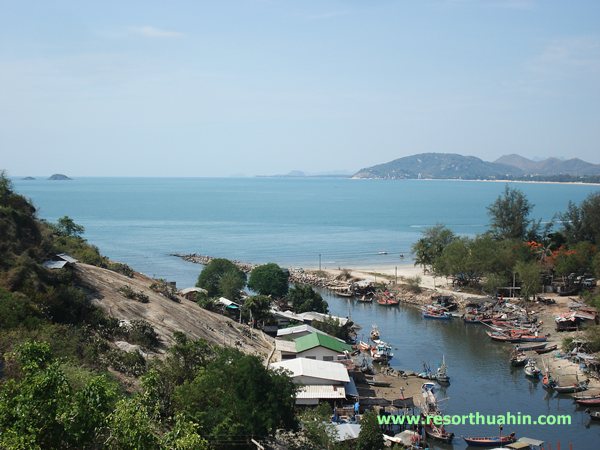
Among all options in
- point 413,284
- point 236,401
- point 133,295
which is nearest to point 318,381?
point 236,401

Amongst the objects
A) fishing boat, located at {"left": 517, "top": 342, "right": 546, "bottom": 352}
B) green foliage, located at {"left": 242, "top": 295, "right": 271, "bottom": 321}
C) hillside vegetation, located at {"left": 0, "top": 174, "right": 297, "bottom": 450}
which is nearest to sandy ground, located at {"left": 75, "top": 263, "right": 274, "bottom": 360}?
hillside vegetation, located at {"left": 0, "top": 174, "right": 297, "bottom": 450}

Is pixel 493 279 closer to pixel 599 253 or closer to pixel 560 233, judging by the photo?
pixel 599 253

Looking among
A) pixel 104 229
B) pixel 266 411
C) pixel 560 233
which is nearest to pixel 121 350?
Answer: pixel 266 411

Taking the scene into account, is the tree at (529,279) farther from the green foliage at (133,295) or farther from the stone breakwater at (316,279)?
the green foliage at (133,295)

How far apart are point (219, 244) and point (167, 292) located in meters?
54.7

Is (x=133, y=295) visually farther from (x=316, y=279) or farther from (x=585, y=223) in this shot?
(x=585, y=223)

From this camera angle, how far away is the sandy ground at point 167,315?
30078 mm

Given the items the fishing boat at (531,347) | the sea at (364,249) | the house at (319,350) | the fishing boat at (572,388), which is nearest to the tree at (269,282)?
the sea at (364,249)

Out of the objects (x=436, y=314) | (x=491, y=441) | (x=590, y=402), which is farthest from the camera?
(x=436, y=314)

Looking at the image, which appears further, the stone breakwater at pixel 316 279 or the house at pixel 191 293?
the stone breakwater at pixel 316 279

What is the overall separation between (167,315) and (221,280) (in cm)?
1570

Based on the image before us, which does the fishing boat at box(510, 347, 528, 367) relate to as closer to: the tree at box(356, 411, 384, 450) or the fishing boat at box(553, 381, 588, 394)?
the fishing boat at box(553, 381, 588, 394)

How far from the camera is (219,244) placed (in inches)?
3652

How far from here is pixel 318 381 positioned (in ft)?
88.9
